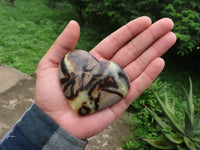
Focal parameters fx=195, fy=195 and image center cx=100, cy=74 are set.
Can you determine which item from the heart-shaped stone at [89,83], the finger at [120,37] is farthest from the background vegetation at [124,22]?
the finger at [120,37]

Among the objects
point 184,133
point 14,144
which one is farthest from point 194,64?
point 14,144

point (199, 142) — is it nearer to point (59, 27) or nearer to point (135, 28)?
point (135, 28)

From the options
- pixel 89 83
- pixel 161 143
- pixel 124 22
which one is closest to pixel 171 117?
pixel 161 143

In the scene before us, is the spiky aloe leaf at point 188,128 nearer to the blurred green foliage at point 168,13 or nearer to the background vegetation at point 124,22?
the background vegetation at point 124,22

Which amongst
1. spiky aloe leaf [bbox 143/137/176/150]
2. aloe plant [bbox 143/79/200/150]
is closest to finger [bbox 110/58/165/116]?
aloe plant [bbox 143/79/200/150]

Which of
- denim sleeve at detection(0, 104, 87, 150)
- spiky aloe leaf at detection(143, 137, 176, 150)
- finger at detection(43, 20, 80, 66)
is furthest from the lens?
spiky aloe leaf at detection(143, 137, 176, 150)

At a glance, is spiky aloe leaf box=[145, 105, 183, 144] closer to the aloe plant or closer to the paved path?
the aloe plant

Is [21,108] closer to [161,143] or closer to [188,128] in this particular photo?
[161,143]
